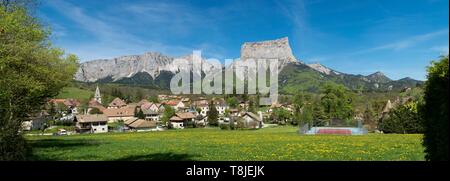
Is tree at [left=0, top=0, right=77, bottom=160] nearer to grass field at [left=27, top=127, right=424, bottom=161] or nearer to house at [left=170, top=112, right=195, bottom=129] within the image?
grass field at [left=27, top=127, right=424, bottom=161]

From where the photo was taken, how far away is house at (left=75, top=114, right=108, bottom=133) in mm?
133875

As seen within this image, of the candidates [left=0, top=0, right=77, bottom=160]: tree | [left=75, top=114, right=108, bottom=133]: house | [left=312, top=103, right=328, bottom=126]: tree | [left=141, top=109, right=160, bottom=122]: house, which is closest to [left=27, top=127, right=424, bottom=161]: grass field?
[left=0, top=0, right=77, bottom=160]: tree

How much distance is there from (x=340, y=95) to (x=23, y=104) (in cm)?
8417

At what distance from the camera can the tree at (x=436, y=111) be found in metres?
8.07

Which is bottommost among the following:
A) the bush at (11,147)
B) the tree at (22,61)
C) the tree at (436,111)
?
the bush at (11,147)

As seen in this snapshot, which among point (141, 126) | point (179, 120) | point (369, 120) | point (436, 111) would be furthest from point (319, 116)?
point (436, 111)

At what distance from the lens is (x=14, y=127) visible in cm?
1573

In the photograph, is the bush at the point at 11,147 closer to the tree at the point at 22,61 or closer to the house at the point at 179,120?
the tree at the point at 22,61

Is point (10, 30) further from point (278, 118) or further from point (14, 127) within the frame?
point (278, 118)

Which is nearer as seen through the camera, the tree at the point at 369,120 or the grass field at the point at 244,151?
the grass field at the point at 244,151

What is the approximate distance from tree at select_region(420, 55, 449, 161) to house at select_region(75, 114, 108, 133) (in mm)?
134393

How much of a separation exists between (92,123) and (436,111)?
139 m

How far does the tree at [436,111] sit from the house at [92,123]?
13439 centimetres

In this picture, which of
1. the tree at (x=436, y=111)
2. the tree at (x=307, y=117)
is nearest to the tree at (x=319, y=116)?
the tree at (x=307, y=117)
